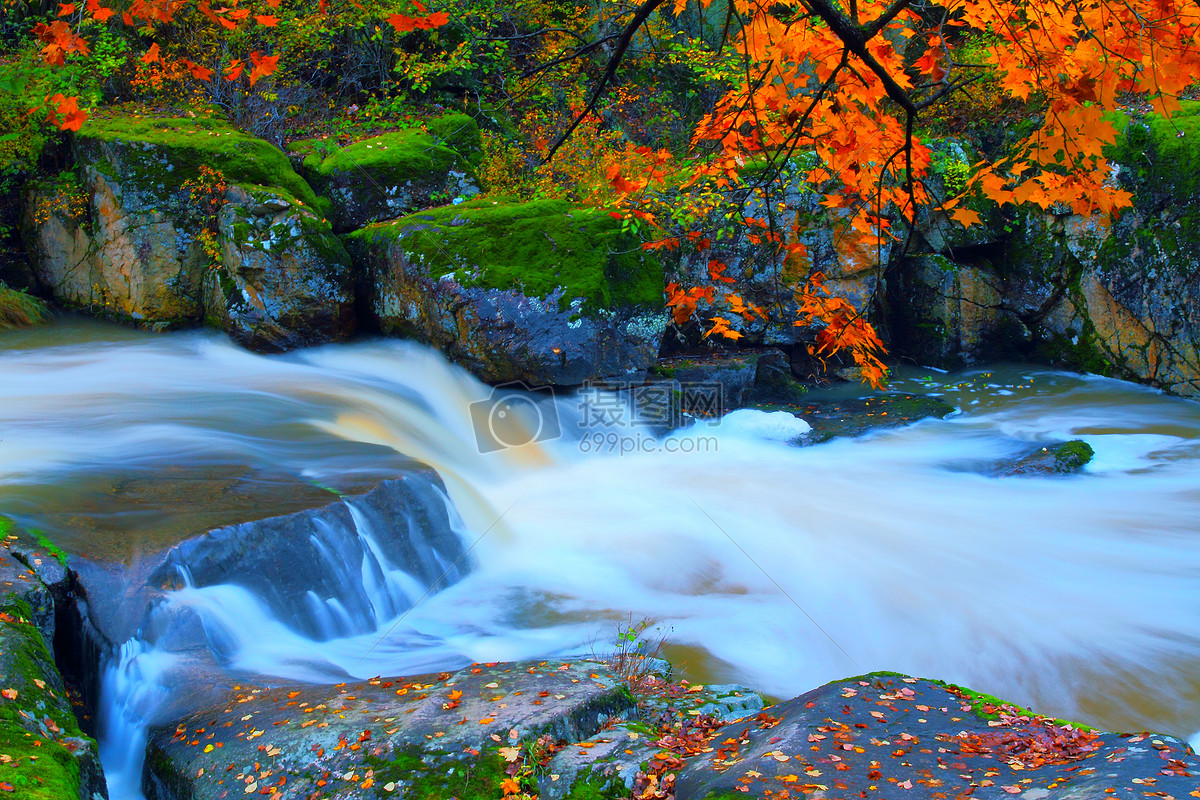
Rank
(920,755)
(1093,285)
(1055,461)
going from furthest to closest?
(1093,285)
(1055,461)
(920,755)

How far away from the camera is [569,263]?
8.24m

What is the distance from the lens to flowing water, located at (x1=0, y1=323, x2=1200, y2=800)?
4422 mm

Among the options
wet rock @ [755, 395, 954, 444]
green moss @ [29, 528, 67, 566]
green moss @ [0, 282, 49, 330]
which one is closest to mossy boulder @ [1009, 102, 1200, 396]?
wet rock @ [755, 395, 954, 444]

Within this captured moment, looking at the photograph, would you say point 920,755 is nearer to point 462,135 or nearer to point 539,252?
point 539,252

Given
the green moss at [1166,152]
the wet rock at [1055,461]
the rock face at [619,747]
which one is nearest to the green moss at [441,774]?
the rock face at [619,747]

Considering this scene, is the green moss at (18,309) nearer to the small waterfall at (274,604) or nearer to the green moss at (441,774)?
the small waterfall at (274,604)

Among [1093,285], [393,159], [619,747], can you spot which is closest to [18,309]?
[393,159]

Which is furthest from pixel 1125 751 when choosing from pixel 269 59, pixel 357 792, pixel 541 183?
pixel 541 183

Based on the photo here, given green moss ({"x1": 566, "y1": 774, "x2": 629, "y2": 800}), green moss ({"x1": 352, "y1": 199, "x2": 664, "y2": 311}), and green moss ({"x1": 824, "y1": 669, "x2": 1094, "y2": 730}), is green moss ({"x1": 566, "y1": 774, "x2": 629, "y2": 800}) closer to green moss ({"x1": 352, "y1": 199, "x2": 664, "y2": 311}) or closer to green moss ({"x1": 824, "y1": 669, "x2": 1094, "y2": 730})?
green moss ({"x1": 824, "y1": 669, "x2": 1094, "y2": 730})

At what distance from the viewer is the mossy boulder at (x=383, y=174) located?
Result: 9656 millimetres

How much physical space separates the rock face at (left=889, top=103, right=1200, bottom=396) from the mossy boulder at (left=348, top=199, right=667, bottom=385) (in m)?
3.91

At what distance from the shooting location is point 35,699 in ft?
9.66

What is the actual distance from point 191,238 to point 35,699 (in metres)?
7.22

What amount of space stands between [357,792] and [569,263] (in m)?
6.19
